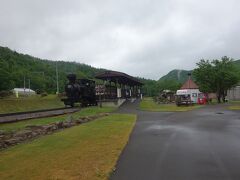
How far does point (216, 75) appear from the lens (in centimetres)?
6097

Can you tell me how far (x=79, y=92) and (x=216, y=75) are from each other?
27.3 m

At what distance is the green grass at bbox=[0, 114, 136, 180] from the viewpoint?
9.62 metres

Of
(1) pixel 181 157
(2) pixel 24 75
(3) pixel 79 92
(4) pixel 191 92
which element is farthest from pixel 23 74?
(1) pixel 181 157

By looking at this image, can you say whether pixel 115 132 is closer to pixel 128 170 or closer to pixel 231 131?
pixel 231 131

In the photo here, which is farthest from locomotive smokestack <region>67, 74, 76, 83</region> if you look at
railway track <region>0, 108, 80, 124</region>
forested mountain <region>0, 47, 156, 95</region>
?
forested mountain <region>0, 47, 156, 95</region>

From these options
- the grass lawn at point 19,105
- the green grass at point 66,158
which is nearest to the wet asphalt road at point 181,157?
the green grass at point 66,158

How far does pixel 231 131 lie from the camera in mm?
17766

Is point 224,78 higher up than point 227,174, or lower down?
higher up

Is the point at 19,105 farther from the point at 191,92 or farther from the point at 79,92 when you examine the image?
the point at 191,92

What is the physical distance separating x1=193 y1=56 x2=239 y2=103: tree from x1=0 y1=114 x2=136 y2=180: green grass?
4720 cm

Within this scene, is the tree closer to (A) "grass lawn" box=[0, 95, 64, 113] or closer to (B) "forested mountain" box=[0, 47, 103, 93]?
(A) "grass lawn" box=[0, 95, 64, 113]

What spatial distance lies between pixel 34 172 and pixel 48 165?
31.7 inches

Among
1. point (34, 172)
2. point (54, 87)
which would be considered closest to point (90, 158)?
point (34, 172)

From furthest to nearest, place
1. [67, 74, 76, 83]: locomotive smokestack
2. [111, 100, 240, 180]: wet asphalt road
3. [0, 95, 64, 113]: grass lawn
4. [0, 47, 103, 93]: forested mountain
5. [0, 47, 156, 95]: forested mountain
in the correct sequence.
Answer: [0, 47, 103, 93]: forested mountain < [0, 47, 156, 95]: forested mountain < [0, 95, 64, 113]: grass lawn < [67, 74, 76, 83]: locomotive smokestack < [111, 100, 240, 180]: wet asphalt road
